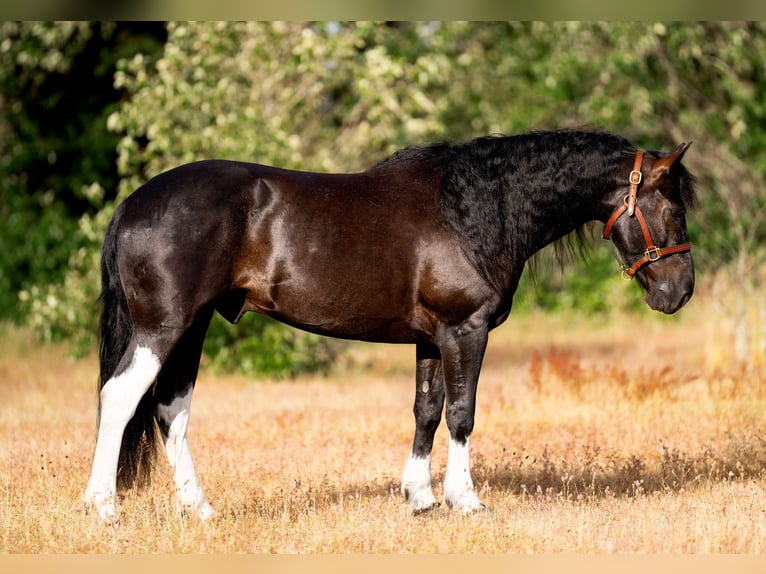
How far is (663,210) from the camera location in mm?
5734

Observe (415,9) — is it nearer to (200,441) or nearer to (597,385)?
(200,441)

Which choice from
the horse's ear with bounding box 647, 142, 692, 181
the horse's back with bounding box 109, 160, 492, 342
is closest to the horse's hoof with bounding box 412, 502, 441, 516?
the horse's back with bounding box 109, 160, 492, 342

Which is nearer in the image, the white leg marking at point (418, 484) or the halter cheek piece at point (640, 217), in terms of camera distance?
the halter cheek piece at point (640, 217)

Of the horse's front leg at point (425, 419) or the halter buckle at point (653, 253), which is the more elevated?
the halter buckle at point (653, 253)

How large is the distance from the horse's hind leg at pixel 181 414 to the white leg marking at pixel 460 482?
141cm

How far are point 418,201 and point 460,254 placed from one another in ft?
1.36

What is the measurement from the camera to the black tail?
5.64 m

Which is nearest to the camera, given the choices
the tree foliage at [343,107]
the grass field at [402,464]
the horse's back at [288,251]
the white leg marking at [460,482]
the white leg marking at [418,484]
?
the grass field at [402,464]

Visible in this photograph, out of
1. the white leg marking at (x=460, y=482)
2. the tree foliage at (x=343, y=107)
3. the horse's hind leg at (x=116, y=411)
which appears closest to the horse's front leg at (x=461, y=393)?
the white leg marking at (x=460, y=482)

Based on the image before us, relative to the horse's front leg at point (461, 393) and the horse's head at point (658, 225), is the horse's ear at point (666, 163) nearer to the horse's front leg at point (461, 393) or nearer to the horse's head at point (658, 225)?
the horse's head at point (658, 225)

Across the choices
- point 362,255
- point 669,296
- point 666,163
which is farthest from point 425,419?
point 666,163

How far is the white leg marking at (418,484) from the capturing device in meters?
5.93

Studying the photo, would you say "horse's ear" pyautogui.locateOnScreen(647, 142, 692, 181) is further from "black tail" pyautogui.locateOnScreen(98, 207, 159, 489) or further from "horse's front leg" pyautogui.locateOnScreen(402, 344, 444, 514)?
"black tail" pyautogui.locateOnScreen(98, 207, 159, 489)

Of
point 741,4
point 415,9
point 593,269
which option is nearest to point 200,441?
point 415,9
